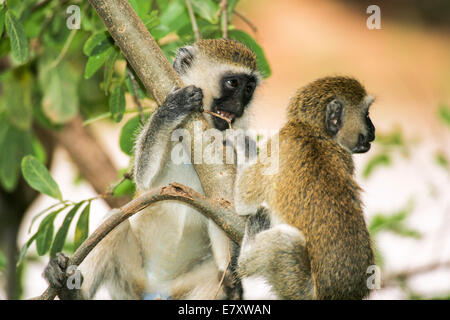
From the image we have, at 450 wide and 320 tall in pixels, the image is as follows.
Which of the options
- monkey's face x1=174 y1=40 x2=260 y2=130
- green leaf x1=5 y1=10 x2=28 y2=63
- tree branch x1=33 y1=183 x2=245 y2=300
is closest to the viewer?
tree branch x1=33 y1=183 x2=245 y2=300

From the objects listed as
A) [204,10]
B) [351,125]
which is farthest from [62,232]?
[351,125]

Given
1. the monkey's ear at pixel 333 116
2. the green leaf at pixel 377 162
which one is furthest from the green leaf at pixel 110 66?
the green leaf at pixel 377 162

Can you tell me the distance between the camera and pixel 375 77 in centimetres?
1023

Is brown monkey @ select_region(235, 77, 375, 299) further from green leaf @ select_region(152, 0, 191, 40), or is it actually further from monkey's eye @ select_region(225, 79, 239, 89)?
green leaf @ select_region(152, 0, 191, 40)

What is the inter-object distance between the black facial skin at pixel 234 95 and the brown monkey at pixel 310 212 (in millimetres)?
432

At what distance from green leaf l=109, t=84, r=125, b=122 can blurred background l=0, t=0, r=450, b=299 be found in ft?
0.15

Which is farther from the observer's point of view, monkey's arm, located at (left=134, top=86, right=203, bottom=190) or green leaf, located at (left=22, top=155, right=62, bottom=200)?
green leaf, located at (left=22, top=155, right=62, bottom=200)

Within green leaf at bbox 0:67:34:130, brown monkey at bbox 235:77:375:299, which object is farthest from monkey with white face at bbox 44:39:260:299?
green leaf at bbox 0:67:34:130

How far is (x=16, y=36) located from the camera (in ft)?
9.71

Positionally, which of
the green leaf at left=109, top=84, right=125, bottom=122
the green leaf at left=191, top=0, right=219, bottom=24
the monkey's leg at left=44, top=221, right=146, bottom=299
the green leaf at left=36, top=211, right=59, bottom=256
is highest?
the green leaf at left=191, top=0, right=219, bottom=24

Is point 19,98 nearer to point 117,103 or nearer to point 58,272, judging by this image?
point 117,103

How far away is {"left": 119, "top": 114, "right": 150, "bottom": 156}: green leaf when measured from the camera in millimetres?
3609

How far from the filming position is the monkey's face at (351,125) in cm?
323

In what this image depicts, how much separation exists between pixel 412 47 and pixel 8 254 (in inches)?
326
